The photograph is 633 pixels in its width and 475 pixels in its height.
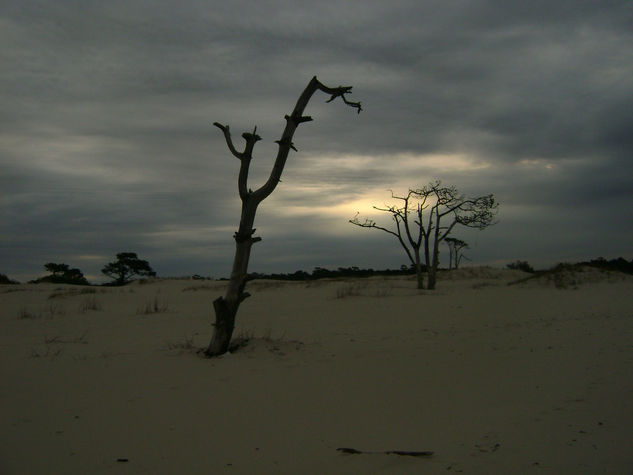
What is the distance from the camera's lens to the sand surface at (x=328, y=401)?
11.2 ft

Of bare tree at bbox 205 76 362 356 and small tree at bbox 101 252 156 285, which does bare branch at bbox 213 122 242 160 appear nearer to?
bare tree at bbox 205 76 362 356

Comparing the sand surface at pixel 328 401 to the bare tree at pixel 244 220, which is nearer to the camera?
the sand surface at pixel 328 401

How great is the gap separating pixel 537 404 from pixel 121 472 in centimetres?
342

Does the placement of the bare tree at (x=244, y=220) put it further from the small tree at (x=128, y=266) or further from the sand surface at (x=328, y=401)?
the small tree at (x=128, y=266)

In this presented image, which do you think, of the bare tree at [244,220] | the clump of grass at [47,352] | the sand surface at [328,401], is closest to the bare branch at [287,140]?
the bare tree at [244,220]

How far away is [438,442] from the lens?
3.70 metres

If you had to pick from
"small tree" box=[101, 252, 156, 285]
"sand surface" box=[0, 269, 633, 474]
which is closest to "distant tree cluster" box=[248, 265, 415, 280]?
"small tree" box=[101, 252, 156, 285]

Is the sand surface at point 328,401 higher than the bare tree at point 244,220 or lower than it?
lower

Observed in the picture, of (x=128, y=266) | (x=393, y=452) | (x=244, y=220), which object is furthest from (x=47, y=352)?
(x=128, y=266)

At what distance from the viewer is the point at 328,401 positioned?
4.80 meters

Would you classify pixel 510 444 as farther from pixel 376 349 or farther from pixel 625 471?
pixel 376 349

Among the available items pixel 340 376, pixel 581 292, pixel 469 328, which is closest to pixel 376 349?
pixel 340 376

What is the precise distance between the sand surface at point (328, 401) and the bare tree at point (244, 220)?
1.16 feet

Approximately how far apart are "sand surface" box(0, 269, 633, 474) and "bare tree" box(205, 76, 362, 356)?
0.35m
